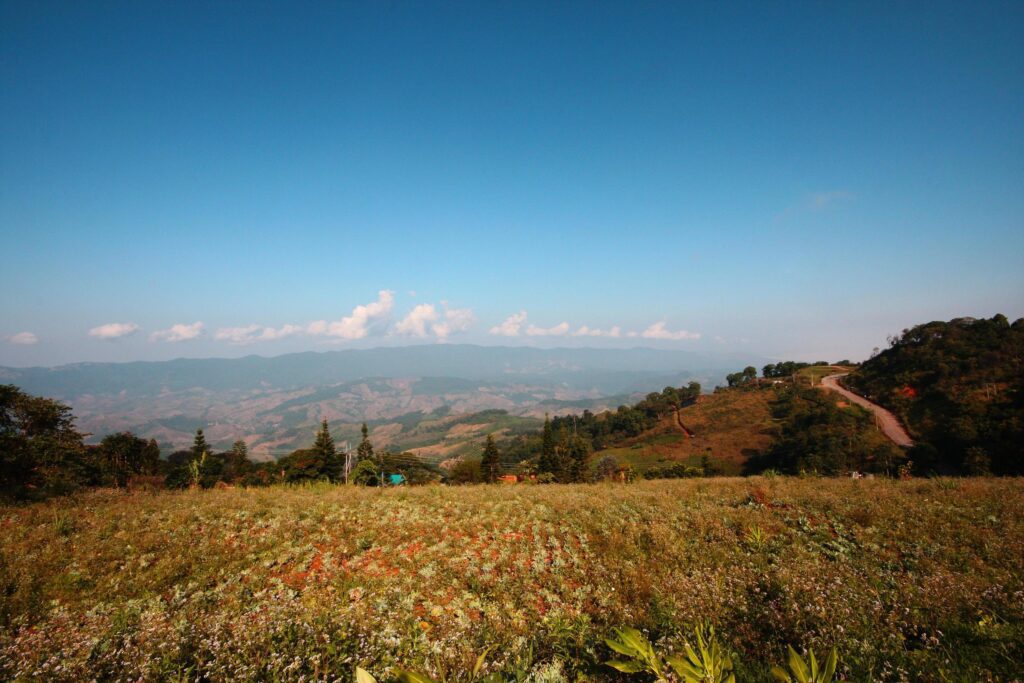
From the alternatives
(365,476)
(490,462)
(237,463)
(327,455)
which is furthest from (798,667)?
(237,463)

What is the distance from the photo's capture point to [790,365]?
487ft

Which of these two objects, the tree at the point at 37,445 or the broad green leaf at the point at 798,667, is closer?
the broad green leaf at the point at 798,667

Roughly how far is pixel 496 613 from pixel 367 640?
1966mm

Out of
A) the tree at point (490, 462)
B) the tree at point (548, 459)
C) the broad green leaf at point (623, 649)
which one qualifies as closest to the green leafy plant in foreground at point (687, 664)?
the broad green leaf at point (623, 649)

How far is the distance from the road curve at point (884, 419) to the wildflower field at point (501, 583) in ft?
283

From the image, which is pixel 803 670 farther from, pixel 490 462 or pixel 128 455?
pixel 490 462

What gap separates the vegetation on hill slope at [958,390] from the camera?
5866 cm

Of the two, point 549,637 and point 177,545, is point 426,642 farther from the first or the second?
point 177,545

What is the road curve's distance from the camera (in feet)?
243

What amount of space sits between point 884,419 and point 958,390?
13.4 metres

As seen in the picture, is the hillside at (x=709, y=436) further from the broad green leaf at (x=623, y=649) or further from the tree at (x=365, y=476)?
the broad green leaf at (x=623, y=649)

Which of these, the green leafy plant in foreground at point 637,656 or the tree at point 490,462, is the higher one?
the green leafy plant in foreground at point 637,656

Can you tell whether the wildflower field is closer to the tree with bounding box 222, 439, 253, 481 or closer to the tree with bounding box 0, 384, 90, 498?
the tree with bounding box 0, 384, 90, 498

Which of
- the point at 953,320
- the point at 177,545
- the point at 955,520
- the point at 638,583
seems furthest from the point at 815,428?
the point at 177,545
